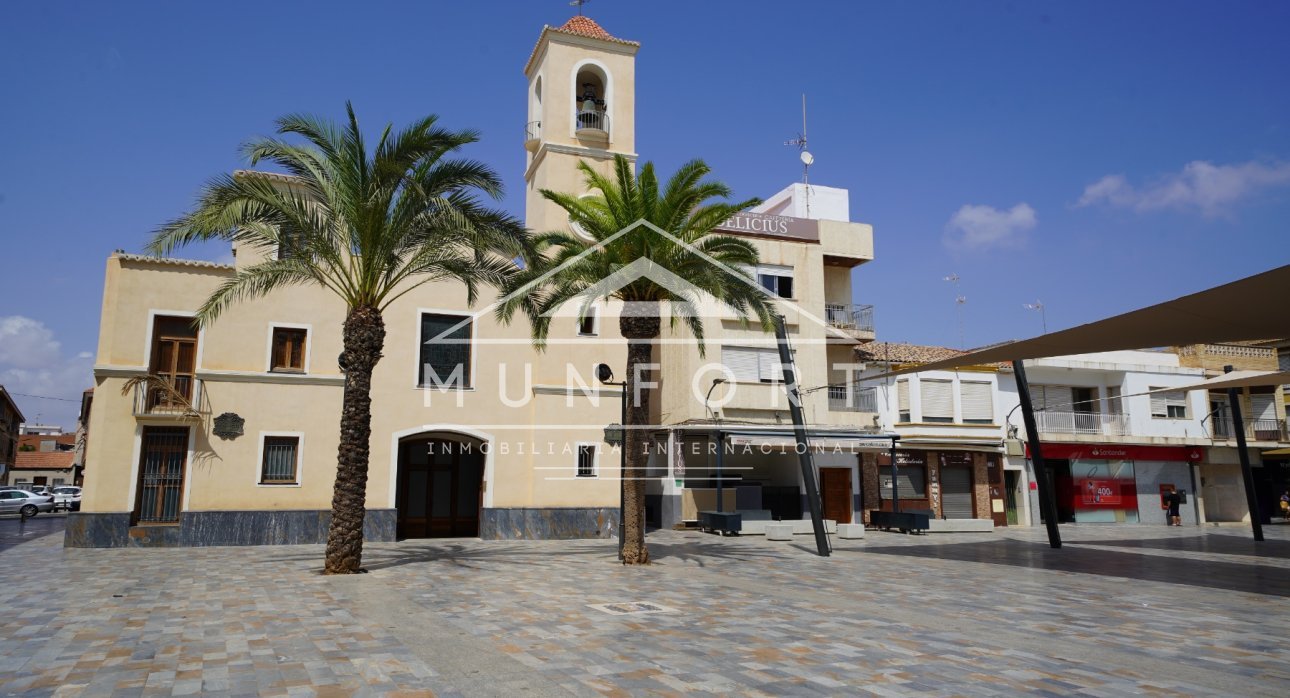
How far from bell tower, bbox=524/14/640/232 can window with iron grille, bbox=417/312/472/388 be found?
4.17 metres

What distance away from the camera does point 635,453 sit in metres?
16.9

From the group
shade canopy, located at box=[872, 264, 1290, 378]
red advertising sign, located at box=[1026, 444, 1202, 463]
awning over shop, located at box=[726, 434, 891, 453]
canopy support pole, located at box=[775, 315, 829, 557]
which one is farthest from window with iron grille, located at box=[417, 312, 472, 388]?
red advertising sign, located at box=[1026, 444, 1202, 463]

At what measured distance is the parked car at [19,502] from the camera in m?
35.4

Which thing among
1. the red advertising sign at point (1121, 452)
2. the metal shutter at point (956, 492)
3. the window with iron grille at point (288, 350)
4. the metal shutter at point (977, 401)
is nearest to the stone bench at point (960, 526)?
the metal shutter at point (956, 492)

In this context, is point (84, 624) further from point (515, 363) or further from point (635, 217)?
point (515, 363)

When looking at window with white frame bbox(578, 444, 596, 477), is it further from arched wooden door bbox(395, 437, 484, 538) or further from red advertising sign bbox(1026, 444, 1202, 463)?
red advertising sign bbox(1026, 444, 1202, 463)

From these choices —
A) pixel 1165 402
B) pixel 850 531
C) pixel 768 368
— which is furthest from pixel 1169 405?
pixel 850 531

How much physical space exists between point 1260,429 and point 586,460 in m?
34.4

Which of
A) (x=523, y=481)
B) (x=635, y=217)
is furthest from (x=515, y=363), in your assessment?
(x=635, y=217)

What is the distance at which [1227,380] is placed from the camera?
24.4 metres

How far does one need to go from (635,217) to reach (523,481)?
30.2ft

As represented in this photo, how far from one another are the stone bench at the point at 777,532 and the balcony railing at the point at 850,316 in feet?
34.8

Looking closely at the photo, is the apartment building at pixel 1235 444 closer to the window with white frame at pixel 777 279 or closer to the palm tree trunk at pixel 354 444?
the window with white frame at pixel 777 279

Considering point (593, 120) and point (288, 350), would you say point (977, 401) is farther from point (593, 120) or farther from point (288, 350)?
point (288, 350)
